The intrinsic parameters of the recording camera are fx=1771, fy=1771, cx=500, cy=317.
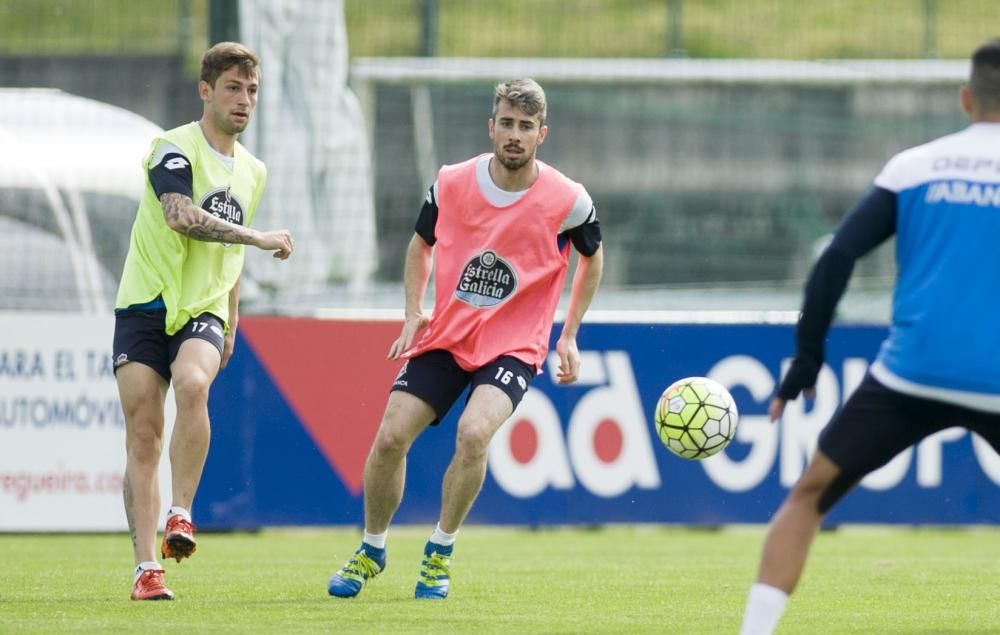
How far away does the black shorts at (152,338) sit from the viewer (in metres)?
7.94

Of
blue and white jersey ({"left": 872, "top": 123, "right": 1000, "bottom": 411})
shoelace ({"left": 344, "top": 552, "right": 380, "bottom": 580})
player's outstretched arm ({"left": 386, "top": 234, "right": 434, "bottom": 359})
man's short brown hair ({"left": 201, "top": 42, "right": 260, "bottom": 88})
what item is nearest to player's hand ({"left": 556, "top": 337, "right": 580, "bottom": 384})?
player's outstretched arm ({"left": 386, "top": 234, "right": 434, "bottom": 359})

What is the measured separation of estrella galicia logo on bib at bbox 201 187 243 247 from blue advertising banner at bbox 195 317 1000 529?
4.67 m

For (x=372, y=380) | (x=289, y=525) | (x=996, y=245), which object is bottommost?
(x=289, y=525)

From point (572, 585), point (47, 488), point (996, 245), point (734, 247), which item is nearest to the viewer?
point (996, 245)

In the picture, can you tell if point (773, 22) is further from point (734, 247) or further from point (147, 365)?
point (147, 365)

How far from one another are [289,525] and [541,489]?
6.14ft

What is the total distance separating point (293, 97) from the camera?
1546cm

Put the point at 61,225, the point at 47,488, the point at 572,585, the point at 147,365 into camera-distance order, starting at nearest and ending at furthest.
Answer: the point at 147,365 < the point at 572,585 < the point at 47,488 < the point at 61,225

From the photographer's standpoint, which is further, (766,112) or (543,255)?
(766,112)

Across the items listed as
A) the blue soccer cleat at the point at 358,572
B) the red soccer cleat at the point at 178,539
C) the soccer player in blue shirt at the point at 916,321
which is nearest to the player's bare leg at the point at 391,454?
the blue soccer cleat at the point at 358,572

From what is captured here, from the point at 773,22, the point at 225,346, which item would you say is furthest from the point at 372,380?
the point at 773,22

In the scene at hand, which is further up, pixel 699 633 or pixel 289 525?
pixel 699 633

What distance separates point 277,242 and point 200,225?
13.7 inches

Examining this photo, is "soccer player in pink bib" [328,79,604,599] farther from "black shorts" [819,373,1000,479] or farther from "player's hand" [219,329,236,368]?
"black shorts" [819,373,1000,479]
